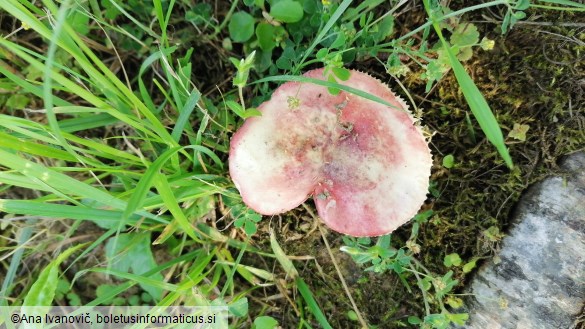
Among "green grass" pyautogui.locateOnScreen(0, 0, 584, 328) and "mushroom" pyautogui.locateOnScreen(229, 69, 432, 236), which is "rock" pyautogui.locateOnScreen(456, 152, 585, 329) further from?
"mushroom" pyautogui.locateOnScreen(229, 69, 432, 236)

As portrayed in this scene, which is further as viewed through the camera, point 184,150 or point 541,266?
point 184,150

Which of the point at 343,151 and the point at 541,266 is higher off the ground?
the point at 343,151

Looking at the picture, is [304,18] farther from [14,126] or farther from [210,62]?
[14,126]

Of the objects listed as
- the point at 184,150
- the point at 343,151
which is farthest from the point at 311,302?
the point at 184,150

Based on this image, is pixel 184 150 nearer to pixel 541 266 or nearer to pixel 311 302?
pixel 311 302

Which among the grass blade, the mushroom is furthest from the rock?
the grass blade

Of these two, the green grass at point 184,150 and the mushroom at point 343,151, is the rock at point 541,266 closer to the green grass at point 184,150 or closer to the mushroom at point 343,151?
the green grass at point 184,150

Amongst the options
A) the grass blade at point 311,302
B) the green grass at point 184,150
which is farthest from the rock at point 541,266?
the grass blade at point 311,302
